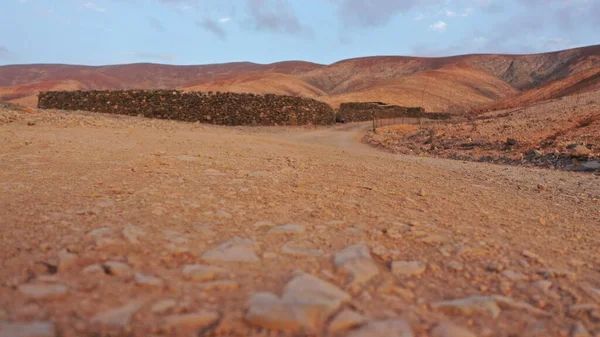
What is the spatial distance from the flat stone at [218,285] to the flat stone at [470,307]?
82 centimetres

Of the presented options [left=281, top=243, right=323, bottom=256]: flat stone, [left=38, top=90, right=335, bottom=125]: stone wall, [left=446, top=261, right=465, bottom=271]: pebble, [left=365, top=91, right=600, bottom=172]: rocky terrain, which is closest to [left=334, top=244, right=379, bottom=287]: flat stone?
[left=281, top=243, right=323, bottom=256]: flat stone

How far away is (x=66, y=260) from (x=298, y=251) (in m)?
1.08

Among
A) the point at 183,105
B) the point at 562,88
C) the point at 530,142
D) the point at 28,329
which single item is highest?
the point at 562,88

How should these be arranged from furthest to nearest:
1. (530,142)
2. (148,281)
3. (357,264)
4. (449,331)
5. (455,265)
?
1. (530,142)
2. (455,265)
3. (357,264)
4. (148,281)
5. (449,331)

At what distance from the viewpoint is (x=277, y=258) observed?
2.10 metres

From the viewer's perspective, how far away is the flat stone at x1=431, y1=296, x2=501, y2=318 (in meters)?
1.71

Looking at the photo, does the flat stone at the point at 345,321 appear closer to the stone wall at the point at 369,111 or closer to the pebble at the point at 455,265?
the pebble at the point at 455,265

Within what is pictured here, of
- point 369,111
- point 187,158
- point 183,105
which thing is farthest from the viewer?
point 369,111

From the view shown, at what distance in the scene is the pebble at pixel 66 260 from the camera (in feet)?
5.90

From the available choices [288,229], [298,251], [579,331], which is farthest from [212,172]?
[579,331]

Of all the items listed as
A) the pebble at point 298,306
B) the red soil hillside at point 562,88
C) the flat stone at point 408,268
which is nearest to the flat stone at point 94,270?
the pebble at point 298,306

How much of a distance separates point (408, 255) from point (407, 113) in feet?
99.3

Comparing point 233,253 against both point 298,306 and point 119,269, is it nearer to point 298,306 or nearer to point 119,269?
point 119,269

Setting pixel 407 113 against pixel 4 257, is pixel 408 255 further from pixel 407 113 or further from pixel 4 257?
pixel 407 113
